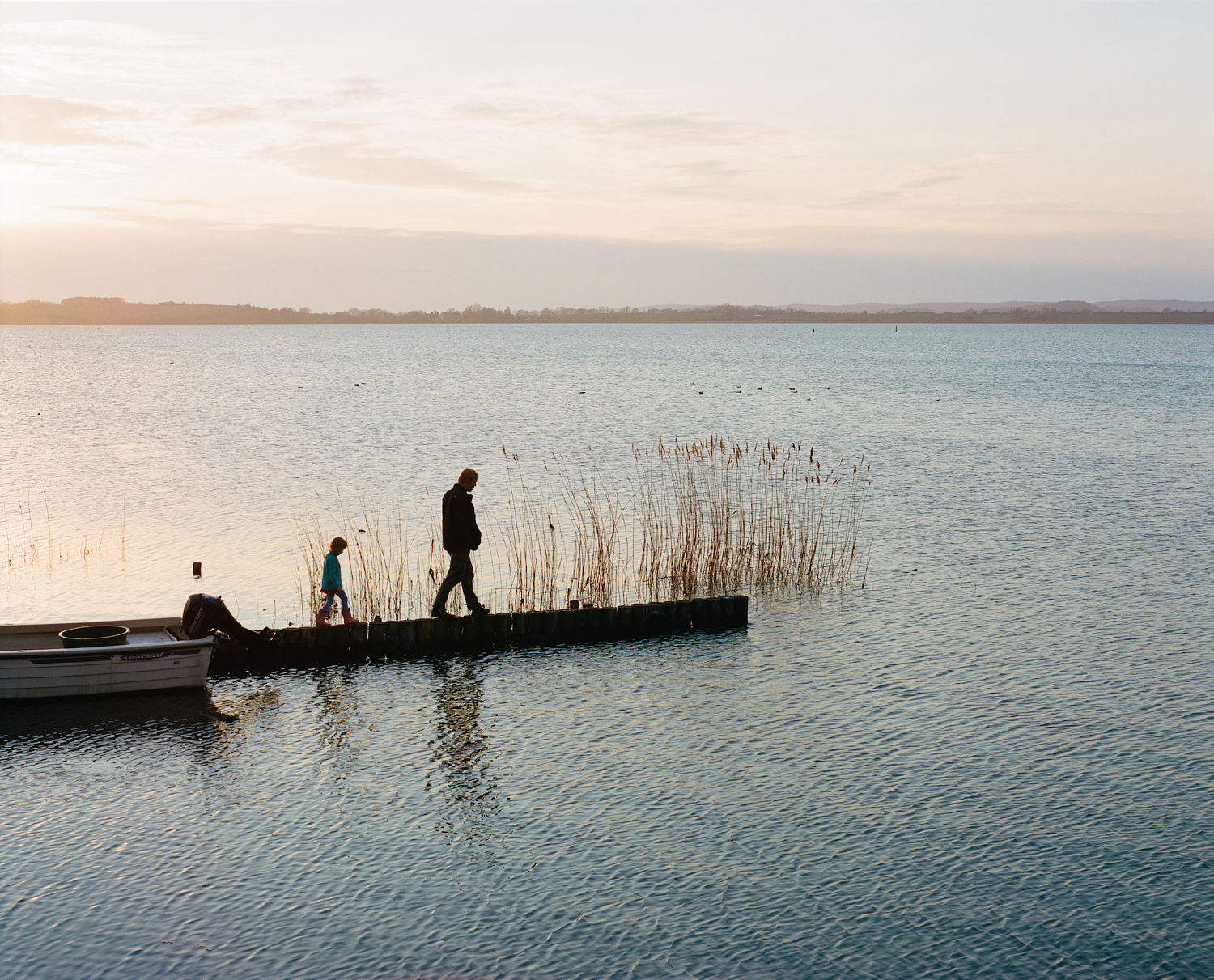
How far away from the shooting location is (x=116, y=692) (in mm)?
16000

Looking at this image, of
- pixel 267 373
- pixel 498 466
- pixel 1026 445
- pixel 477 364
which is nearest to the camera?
pixel 498 466

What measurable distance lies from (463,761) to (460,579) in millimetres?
4928

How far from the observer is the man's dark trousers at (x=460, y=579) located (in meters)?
18.4

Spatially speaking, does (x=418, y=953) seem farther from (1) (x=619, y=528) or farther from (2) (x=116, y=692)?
(1) (x=619, y=528)

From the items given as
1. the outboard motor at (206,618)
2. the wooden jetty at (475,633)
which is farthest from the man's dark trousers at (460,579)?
the outboard motor at (206,618)

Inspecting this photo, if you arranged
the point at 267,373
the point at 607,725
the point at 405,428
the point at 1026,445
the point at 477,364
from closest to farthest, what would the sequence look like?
the point at 607,725
the point at 1026,445
the point at 405,428
the point at 267,373
the point at 477,364

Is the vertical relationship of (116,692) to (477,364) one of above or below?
below

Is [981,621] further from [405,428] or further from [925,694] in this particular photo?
[405,428]

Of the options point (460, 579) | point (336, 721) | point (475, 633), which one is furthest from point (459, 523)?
point (336, 721)

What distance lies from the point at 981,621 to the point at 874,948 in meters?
12.5

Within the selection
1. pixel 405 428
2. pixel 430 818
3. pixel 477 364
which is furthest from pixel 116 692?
pixel 477 364

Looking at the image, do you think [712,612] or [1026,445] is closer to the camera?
[712,612]

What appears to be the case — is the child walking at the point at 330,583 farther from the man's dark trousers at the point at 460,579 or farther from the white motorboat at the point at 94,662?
the white motorboat at the point at 94,662

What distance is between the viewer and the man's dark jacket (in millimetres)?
17844
